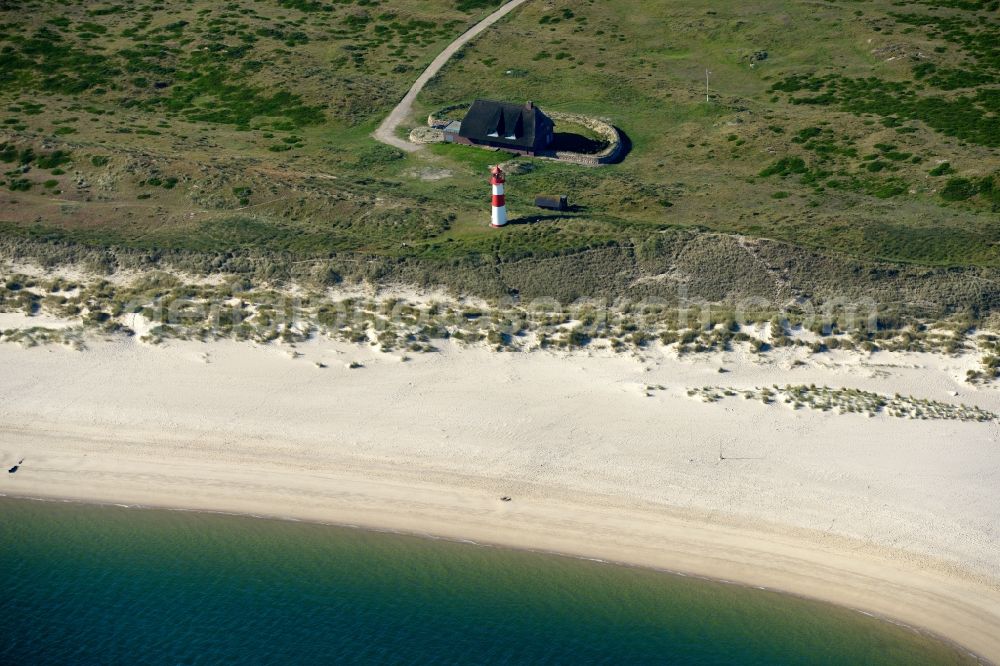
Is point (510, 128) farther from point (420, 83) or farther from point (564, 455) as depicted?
point (564, 455)

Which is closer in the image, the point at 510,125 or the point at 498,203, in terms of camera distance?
the point at 498,203

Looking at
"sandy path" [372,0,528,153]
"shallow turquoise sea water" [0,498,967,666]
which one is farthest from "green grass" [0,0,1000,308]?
"shallow turquoise sea water" [0,498,967,666]

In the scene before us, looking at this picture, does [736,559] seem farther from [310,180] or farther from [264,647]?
[310,180]

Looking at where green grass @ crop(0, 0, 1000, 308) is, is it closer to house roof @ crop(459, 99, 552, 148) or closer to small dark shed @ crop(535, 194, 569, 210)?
small dark shed @ crop(535, 194, 569, 210)

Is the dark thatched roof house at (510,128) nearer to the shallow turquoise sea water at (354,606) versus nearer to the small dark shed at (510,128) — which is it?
the small dark shed at (510,128)

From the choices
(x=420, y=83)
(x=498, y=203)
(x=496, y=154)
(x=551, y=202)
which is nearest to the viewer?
(x=498, y=203)

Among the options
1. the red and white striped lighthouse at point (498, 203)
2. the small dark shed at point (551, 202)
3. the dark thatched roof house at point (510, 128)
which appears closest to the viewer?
the red and white striped lighthouse at point (498, 203)

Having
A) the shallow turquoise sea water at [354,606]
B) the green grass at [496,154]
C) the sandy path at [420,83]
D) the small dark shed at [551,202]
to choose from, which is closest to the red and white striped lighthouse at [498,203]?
the green grass at [496,154]

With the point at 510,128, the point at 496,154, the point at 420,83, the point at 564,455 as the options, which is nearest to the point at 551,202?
the point at 496,154
